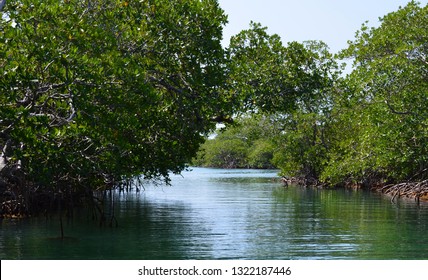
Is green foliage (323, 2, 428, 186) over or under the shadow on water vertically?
over

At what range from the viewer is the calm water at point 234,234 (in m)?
11.3

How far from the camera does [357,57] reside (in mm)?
21656

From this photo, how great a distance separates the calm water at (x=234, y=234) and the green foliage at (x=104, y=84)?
1315mm

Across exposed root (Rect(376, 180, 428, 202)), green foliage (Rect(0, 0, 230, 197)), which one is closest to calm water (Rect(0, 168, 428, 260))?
exposed root (Rect(376, 180, 428, 202))

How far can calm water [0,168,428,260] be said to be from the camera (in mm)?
11297

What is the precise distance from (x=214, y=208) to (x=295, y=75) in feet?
20.7

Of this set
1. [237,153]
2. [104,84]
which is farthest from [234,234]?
[237,153]

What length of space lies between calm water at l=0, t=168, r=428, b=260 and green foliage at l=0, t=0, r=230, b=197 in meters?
1.31

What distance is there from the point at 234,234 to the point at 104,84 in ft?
17.1

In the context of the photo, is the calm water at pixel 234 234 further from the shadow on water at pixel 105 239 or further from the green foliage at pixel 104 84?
the green foliage at pixel 104 84

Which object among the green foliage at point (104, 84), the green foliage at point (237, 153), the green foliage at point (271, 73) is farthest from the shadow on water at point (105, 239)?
the green foliage at point (237, 153)

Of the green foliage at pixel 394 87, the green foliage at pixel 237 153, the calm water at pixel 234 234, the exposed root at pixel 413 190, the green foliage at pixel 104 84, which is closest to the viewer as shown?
the green foliage at pixel 104 84

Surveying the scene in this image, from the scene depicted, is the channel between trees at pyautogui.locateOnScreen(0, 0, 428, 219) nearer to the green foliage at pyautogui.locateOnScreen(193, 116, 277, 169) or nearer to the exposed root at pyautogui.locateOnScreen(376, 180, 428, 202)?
the exposed root at pyautogui.locateOnScreen(376, 180, 428, 202)

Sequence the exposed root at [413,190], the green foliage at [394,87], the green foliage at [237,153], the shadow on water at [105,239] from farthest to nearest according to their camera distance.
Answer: the green foliage at [237,153] < the exposed root at [413,190] < the green foliage at [394,87] < the shadow on water at [105,239]
